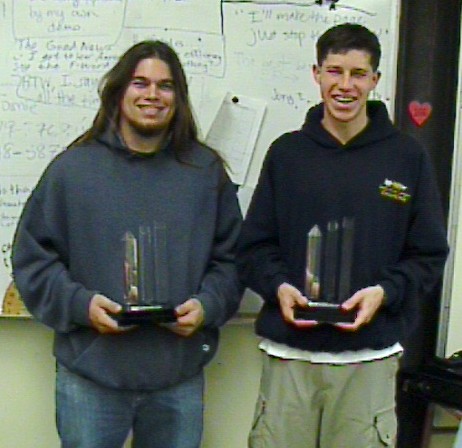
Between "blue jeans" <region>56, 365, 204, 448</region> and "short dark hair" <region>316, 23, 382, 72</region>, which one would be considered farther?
"blue jeans" <region>56, 365, 204, 448</region>

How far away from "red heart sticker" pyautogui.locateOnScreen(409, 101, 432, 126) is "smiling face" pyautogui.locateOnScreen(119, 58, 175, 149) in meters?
0.85

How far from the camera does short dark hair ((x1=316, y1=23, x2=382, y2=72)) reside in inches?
60.5

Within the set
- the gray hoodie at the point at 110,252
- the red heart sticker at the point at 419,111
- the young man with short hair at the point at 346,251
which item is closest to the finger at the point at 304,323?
the young man with short hair at the point at 346,251

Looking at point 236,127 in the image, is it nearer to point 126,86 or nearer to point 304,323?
point 126,86

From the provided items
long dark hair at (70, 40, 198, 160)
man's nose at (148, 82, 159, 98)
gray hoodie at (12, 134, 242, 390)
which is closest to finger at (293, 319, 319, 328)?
gray hoodie at (12, 134, 242, 390)

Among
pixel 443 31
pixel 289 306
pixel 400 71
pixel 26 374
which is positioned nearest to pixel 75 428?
pixel 26 374

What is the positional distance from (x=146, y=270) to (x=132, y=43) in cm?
72

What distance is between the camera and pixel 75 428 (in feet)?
5.57

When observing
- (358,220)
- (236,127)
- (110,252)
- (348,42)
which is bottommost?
(110,252)

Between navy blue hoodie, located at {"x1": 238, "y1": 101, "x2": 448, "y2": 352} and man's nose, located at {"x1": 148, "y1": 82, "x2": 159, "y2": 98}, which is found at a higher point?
man's nose, located at {"x1": 148, "y1": 82, "x2": 159, "y2": 98}

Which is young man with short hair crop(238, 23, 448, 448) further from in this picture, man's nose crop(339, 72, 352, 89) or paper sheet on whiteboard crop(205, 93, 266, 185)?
paper sheet on whiteboard crop(205, 93, 266, 185)

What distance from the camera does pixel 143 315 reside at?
1.54 metres

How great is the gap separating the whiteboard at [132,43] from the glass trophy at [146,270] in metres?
0.51

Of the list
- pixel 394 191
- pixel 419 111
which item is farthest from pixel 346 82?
pixel 419 111
